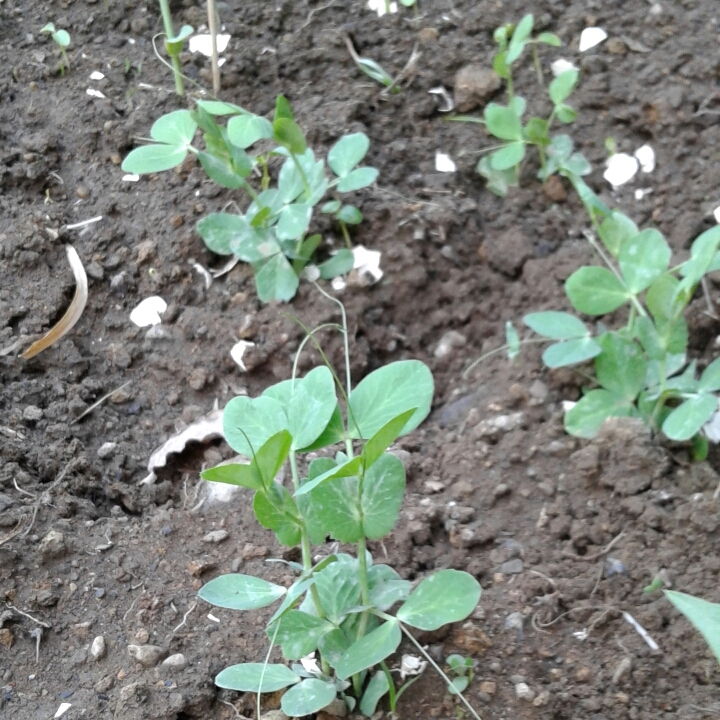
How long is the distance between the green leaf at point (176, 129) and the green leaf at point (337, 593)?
2.91ft

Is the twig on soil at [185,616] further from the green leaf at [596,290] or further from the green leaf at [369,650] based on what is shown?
the green leaf at [596,290]

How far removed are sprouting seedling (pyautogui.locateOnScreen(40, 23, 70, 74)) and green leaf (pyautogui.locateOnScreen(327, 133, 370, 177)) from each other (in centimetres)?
77

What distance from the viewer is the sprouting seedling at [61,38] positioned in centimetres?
191

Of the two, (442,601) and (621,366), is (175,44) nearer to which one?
(621,366)

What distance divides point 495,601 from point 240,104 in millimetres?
1237

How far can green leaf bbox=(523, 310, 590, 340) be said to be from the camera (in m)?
1.36

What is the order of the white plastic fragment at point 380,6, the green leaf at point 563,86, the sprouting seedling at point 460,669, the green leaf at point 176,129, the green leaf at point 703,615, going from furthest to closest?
the white plastic fragment at point 380,6 → the green leaf at point 563,86 → the green leaf at point 176,129 → the sprouting seedling at point 460,669 → the green leaf at point 703,615

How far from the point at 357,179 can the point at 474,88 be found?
0.49m

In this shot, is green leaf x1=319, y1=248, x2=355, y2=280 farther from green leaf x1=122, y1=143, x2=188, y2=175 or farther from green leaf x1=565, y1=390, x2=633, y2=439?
green leaf x1=565, y1=390, x2=633, y2=439

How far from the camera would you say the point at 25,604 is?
1.14m

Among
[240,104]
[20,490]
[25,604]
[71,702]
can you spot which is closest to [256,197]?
[240,104]

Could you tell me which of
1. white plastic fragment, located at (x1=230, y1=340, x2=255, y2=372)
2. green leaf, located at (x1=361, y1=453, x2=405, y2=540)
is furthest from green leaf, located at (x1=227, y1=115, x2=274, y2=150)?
green leaf, located at (x1=361, y1=453, x2=405, y2=540)

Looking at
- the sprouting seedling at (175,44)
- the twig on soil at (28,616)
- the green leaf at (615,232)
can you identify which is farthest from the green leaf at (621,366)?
the sprouting seedling at (175,44)

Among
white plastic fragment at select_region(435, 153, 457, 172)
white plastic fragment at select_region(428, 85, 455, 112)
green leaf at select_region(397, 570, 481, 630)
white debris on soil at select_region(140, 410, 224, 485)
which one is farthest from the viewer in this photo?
white plastic fragment at select_region(428, 85, 455, 112)
